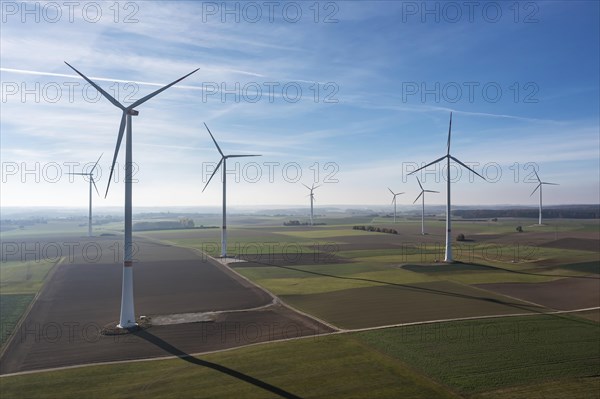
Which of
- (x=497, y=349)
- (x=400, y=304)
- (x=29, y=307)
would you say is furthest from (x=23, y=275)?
(x=497, y=349)

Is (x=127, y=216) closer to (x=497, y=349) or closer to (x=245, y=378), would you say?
(x=245, y=378)

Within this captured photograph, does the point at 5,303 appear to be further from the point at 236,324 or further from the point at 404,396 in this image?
the point at 404,396

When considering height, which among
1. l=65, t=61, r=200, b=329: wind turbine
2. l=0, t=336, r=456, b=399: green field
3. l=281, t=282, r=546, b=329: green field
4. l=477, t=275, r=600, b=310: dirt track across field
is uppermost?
l=65, t=61, r=200, b=329: wind turbine

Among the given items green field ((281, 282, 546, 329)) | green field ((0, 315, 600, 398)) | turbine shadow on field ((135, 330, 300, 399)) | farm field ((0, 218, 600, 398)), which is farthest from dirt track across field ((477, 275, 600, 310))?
turbine shadow on field ((135, 330, 300, 399))

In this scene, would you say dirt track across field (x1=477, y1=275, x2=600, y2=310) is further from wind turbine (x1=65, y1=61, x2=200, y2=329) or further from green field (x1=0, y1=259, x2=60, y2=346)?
green field (x1=0, y1=259, x2=60, y2=346)

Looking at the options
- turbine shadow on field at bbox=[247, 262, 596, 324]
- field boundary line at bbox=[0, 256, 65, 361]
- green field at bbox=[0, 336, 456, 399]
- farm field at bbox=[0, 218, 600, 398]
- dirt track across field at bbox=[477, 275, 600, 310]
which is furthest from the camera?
dirt track across field at bbox=[477, 275, 600, 310]

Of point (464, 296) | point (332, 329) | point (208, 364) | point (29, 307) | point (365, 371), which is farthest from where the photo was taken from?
point (464, 296)

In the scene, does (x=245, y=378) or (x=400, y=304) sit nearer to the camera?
(x=245, y=378)

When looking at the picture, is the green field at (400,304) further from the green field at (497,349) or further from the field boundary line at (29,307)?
the field boundary line at (29,307)

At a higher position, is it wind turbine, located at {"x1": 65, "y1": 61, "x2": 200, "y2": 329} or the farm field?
wind turbine, located at {"x1": 65, "y1": 61, "x2": 200, "y2": 329}
